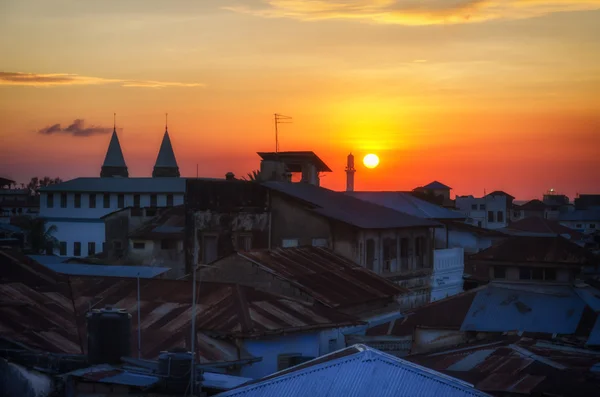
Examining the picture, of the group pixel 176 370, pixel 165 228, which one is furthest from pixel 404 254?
pixel 176 370

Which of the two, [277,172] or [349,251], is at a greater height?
[277,172]

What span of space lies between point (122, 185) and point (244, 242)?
74754 millimetres

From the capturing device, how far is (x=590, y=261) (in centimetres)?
3703

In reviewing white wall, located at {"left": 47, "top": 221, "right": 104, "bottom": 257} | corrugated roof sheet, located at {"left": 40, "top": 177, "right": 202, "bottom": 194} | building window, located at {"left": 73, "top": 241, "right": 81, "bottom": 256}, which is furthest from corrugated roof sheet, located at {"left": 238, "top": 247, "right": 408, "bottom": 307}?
building window, located at {"left": 73, "top": 241, "right": 81, "bottom": 256}

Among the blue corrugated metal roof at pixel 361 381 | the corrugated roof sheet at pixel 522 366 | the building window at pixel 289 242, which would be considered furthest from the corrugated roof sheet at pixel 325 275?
the blue corrugated metal roof at pixel 361 381

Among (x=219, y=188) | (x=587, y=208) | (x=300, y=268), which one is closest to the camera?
(x=300, y=268)

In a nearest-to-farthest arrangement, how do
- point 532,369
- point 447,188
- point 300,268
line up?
point 532,369 < point 300,268 < point 447,188

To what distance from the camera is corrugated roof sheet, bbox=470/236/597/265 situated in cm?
3575

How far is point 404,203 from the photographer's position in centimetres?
6244

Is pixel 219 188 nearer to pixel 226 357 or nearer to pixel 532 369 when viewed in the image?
pixel 226 357

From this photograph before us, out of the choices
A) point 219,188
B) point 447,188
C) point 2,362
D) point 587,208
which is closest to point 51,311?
point 2,362

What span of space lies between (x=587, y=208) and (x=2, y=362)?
539ft

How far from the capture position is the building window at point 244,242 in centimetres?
4122

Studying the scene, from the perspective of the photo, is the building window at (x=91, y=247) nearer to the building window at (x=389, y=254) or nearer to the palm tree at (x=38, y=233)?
the palm tree at (x=38, y=233)
